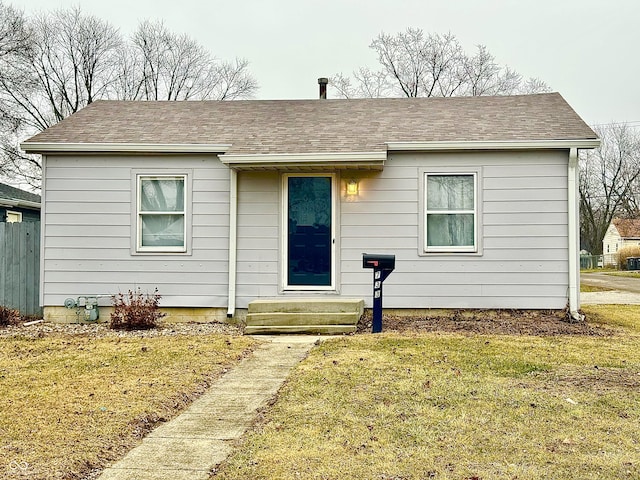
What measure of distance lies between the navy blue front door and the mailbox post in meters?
1.49

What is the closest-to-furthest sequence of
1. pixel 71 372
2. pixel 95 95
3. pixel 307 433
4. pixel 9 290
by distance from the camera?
1. pixel 307 433
2. pixel 71 372
3. pixel 9 290
4. pixel 95 95

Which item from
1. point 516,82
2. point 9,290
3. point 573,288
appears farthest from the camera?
point 516,82

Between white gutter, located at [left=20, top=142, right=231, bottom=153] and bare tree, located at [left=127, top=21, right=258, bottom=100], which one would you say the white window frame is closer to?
white gutter, located at [left=20, top=142, right=231, bottom=153]

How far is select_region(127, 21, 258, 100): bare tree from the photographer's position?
3089 cm

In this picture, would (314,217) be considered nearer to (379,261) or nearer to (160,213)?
(379,261)

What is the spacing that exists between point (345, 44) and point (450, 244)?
24092 mm

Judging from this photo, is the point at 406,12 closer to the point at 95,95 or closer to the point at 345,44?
the point at 345,44

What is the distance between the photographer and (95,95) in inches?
1137

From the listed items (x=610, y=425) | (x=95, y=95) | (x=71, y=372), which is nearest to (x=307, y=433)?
(x=610, y=425)

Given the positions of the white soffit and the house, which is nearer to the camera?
the white soffit

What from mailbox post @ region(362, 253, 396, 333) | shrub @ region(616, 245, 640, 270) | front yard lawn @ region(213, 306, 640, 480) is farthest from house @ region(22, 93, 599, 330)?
shrub @ region(616, 245, 640, 270)

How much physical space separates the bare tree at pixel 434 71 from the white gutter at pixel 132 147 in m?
23.1

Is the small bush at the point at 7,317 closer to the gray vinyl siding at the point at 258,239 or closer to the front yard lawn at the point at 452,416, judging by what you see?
the gray vinyl siding at the point at 258,239

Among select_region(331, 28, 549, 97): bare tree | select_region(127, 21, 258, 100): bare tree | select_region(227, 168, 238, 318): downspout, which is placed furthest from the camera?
select_region(331, 28, 549, 97): bare tree
